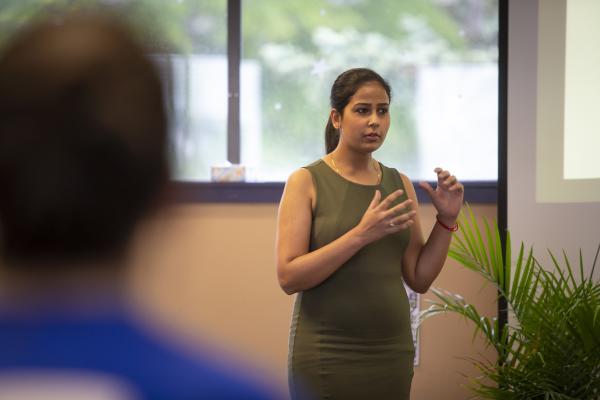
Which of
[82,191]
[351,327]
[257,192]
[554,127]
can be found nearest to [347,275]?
[351,327]

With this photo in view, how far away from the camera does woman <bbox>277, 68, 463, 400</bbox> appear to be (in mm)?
1441

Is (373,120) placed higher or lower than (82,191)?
higher

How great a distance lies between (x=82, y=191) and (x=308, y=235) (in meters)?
0.81

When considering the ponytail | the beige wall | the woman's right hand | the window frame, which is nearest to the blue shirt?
the woman's right hand

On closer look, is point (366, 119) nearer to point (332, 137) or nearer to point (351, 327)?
point (332, 137)

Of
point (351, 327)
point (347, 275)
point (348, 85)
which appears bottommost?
point (351, 327)

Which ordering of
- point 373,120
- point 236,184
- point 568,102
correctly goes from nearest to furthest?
point 373,120 → point 568,102 → point 236,184

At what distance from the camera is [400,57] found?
3.40 m

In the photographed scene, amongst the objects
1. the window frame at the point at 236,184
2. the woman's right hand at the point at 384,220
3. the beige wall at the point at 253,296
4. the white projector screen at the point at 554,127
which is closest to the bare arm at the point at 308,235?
the woman's right hand at the point at 384,220

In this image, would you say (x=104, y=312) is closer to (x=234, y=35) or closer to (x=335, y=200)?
(x=335, y=200)

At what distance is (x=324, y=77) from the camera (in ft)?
11.2

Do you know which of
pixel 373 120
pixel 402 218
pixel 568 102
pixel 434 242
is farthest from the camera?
pixel 568 102

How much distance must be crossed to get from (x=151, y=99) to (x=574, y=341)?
1.77m

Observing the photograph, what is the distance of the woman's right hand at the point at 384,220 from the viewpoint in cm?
132
